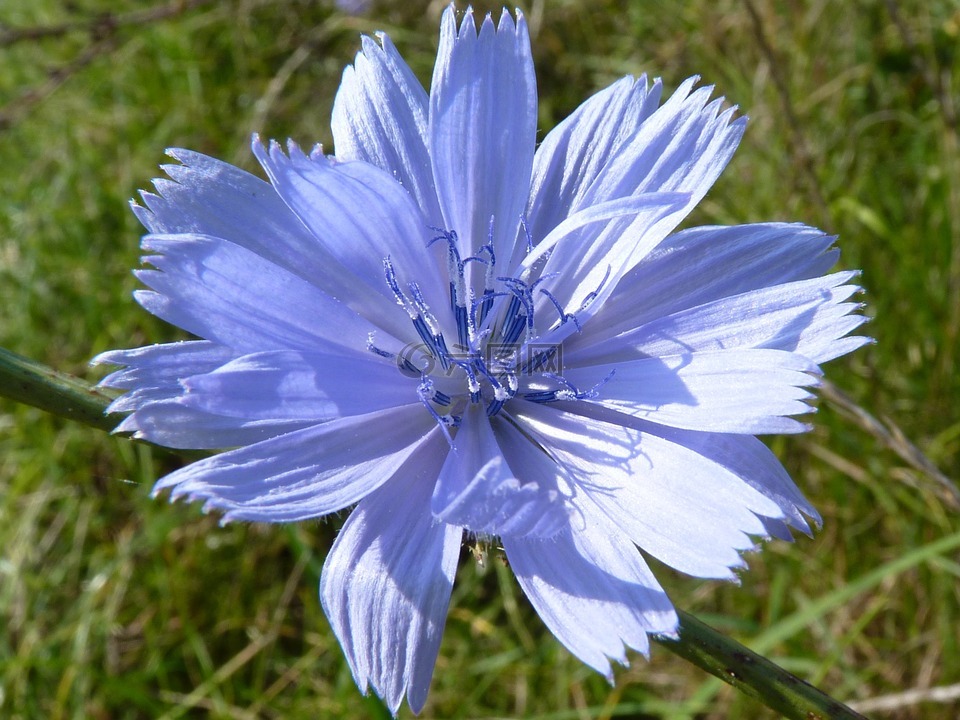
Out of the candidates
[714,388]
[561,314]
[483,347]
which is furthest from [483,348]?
[714,388]

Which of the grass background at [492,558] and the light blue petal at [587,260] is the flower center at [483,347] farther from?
the grass background at [492,558]

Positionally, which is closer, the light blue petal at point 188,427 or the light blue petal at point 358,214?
the light blue petal at point 188,427

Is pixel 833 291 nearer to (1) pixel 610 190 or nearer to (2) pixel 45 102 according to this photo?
(1) pixel 610 190

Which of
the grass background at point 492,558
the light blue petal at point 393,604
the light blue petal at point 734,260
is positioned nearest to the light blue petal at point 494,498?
the light blue petal at point 393,604

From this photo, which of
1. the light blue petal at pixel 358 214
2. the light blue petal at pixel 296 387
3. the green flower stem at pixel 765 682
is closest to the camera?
the green flower stem at pixel 765 682

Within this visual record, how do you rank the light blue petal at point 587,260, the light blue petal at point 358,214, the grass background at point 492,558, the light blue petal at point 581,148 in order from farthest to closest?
the grass background at point 492,558 → the light blue petal at point 581,148 → the light blue petal at point 587,260 → the light blue petal at point 358,214

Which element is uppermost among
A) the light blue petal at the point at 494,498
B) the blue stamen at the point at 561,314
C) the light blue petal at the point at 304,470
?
the blue stamen at the point at 561,314

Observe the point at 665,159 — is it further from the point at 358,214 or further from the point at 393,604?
the point at 393,604

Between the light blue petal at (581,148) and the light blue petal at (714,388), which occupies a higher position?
the light blue petal at (581,148)
